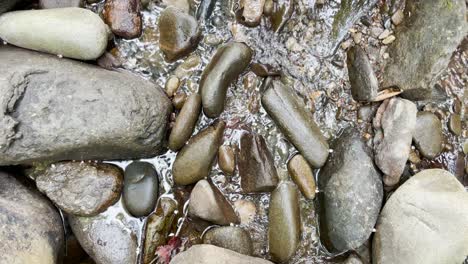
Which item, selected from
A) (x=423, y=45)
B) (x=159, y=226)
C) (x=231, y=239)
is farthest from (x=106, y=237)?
(x=423, y=45)

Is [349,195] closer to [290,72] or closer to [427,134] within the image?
[427,134]

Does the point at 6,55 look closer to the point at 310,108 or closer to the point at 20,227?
the point at 20,227

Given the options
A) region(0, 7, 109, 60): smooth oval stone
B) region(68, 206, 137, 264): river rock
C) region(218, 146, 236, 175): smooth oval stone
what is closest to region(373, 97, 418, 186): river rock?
region(218, 146, 236, 175): smooth oval stone

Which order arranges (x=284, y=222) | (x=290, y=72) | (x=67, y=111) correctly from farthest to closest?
1. (x=290, y=72)
2. (x=284, y=222)
3. (x=67, y=111)

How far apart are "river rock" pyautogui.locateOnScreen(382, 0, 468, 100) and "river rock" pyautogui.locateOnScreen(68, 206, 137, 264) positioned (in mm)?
2092

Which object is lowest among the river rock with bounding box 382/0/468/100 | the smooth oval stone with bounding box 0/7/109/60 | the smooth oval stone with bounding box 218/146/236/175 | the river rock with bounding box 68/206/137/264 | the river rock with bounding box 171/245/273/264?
the river rock with bounding box 68/206/137/264

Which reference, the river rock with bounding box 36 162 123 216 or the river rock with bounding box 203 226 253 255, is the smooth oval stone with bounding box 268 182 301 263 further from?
the river rock with bounding box 36 162 123 216

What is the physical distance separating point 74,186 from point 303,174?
1.56 meters

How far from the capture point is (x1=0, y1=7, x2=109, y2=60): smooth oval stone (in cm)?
320

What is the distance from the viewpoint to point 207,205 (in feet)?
11.0

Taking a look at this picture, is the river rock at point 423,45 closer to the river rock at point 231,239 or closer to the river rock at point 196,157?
the river rock at point 196,157

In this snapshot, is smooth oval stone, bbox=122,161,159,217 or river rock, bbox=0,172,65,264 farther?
smooth oval stone, bbox=122,161,159,217

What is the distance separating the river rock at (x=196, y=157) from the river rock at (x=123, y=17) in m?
0.89

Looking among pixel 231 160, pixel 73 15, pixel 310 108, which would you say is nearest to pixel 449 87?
pixel 310 108
